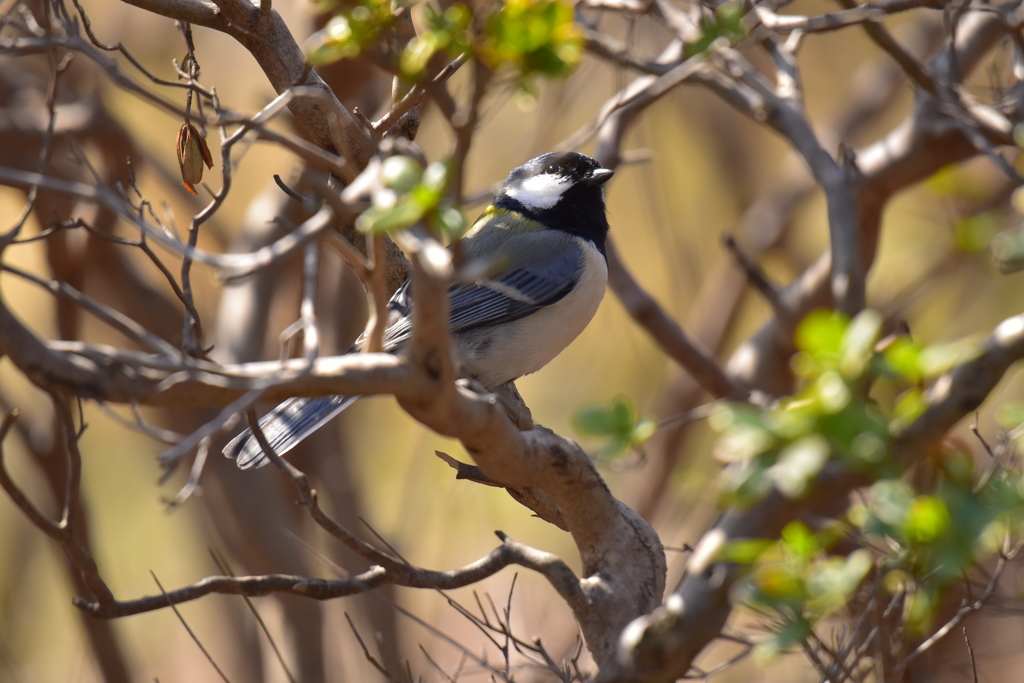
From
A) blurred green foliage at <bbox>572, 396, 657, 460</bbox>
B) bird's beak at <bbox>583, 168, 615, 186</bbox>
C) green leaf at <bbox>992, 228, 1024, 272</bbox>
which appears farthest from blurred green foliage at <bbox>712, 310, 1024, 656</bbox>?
bird's beak at <bbox>583, 168, 615, 186</bbox>

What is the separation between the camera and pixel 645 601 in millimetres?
2236

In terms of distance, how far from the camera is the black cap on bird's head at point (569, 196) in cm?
358

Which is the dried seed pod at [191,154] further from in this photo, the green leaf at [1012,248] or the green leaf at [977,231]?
the green leaf at [977,231]

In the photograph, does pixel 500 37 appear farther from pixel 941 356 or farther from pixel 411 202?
pixel 941 356

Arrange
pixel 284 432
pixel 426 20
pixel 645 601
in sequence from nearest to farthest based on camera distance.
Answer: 1. pixel 426 20
2. pixel 645 601
3. pixel 284 432

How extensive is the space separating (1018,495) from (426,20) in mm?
1028

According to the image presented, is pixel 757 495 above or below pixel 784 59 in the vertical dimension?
above

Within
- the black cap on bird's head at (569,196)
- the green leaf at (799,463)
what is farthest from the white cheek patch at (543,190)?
the green leaf at (799,463)

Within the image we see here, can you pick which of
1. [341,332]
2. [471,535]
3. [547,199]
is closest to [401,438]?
[471,535]

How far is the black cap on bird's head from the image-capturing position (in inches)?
141

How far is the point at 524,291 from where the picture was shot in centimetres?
322

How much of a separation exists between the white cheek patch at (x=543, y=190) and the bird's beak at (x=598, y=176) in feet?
0.30

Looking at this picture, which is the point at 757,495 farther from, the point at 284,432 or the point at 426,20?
the point at 284,432

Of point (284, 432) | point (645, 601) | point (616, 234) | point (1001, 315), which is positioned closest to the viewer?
point (645, 601)
